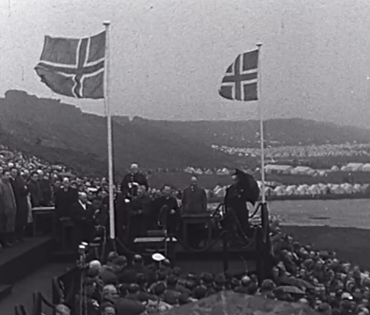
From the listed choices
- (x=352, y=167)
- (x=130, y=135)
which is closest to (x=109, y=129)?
(x=130, y=135)

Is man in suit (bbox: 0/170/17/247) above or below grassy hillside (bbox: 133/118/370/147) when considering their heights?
below

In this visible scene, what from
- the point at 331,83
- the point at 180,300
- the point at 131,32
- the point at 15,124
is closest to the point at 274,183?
the point at 331,83

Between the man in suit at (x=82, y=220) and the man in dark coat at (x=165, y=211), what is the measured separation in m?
0.38

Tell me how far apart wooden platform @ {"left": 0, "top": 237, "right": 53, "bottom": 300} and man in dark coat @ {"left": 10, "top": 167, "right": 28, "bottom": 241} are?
0.15 meters

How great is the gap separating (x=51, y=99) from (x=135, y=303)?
142cm

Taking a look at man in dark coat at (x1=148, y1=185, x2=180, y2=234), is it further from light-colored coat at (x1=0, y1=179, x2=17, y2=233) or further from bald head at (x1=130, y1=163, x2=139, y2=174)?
light-colored coat at (x1=0, y1=179, x2=17, y2=233)

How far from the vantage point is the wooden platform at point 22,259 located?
392 cm

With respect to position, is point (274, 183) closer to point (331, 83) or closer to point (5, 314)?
point (331, 83)

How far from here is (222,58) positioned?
169 inches

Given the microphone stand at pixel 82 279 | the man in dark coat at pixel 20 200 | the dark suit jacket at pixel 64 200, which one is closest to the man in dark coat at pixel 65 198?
the dark suit jacket at pixel 64 200

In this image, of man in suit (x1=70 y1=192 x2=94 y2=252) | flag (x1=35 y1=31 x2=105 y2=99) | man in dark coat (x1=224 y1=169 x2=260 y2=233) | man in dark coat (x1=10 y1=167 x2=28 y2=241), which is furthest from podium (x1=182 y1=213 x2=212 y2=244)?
man in dark coat (x1=10 y1=167 x2=28 y2=241)

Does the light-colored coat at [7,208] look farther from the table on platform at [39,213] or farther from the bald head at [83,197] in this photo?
the bald head at [83,197]

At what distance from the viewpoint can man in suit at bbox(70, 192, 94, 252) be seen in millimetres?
4238

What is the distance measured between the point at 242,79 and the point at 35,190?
5.26 ft
